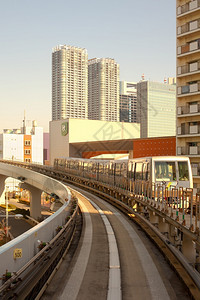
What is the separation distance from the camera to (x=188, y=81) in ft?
153

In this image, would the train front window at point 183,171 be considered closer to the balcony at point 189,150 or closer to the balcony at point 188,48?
the balcony at point 189,150

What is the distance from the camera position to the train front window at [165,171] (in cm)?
2216

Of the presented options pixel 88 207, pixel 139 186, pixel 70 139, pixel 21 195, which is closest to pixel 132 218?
pixel 139 186

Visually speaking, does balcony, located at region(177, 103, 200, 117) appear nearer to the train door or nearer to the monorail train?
the monorail train

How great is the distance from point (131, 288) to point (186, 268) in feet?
6.95

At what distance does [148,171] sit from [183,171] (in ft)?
7.21

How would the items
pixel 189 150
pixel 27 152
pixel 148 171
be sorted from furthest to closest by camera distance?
pixel 27 152
pixel 189 150
pixel 148 171

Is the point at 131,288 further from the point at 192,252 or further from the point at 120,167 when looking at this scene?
the point at 120,167

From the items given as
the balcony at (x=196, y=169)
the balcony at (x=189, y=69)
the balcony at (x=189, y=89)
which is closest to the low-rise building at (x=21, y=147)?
the balcony at (x=189, y=89)

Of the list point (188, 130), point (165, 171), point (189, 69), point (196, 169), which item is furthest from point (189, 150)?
point (165, 171)

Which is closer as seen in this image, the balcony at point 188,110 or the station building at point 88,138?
the balcony at point 188,110

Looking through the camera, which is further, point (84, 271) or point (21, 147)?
point (21, 147)

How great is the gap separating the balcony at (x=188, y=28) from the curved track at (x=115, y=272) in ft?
113

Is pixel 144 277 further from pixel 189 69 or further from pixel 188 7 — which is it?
pixel 188 7
